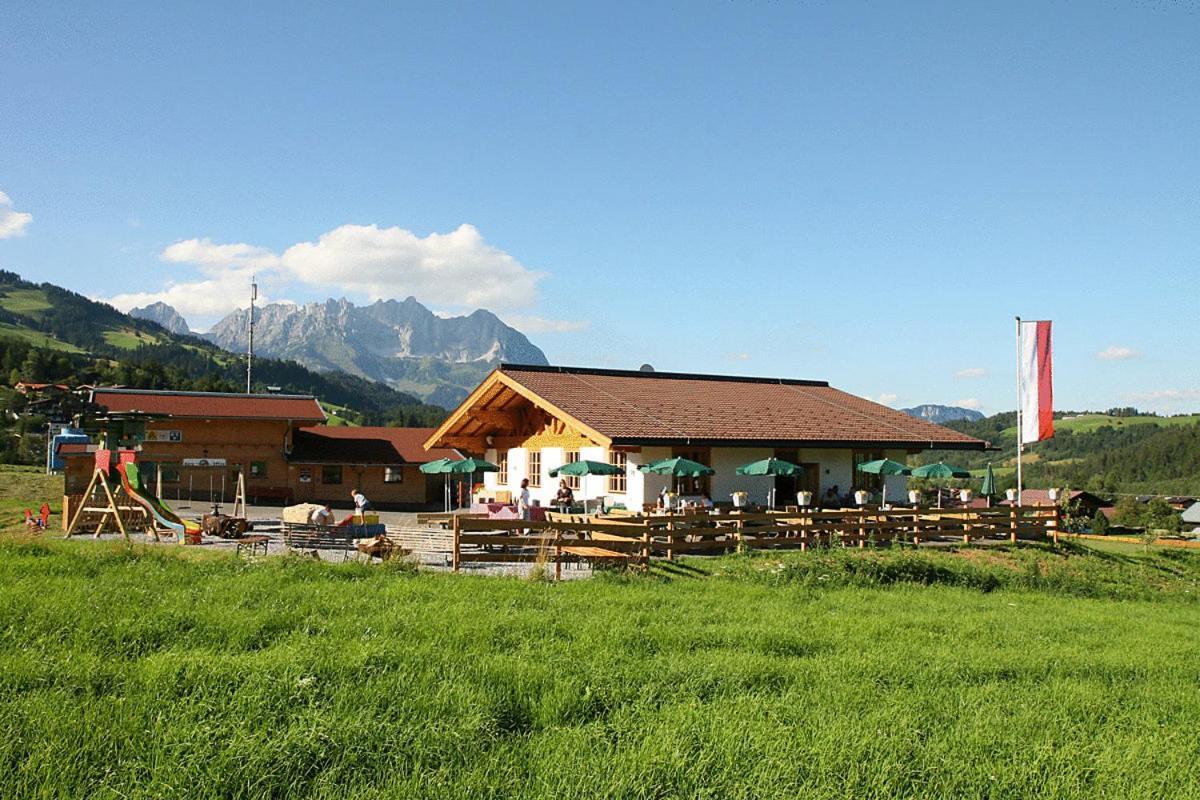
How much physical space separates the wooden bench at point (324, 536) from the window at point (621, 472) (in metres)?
7.59

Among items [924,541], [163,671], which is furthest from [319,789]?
[924,541]

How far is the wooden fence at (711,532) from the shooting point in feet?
47.1

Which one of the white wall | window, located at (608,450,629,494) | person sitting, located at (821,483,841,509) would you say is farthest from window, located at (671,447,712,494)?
person sitting, located at (821,483,841,509)

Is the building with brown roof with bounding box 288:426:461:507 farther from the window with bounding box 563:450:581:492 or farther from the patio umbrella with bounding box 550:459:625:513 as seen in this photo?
the patio umbrella with bounding box 550:459:625:513

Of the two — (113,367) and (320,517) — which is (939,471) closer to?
(320,517)

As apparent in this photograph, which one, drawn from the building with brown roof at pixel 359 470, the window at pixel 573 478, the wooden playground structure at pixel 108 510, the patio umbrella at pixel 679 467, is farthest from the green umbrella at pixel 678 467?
the building with brown roof at pixel 359 470

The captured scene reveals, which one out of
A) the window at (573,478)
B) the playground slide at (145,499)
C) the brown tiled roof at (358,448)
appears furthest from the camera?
the brown tiled roof at (358,448)

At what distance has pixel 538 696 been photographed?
5957mm

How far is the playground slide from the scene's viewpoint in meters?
19.0

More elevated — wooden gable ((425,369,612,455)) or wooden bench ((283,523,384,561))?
wooden gable ((425,369,612,455))

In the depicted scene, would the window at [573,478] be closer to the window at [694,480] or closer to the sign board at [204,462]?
the window at [694,480]

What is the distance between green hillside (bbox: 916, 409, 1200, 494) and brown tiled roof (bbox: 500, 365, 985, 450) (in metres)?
76.3

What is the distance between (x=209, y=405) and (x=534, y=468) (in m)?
19.6

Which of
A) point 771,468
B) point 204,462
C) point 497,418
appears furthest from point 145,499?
point 204,462
